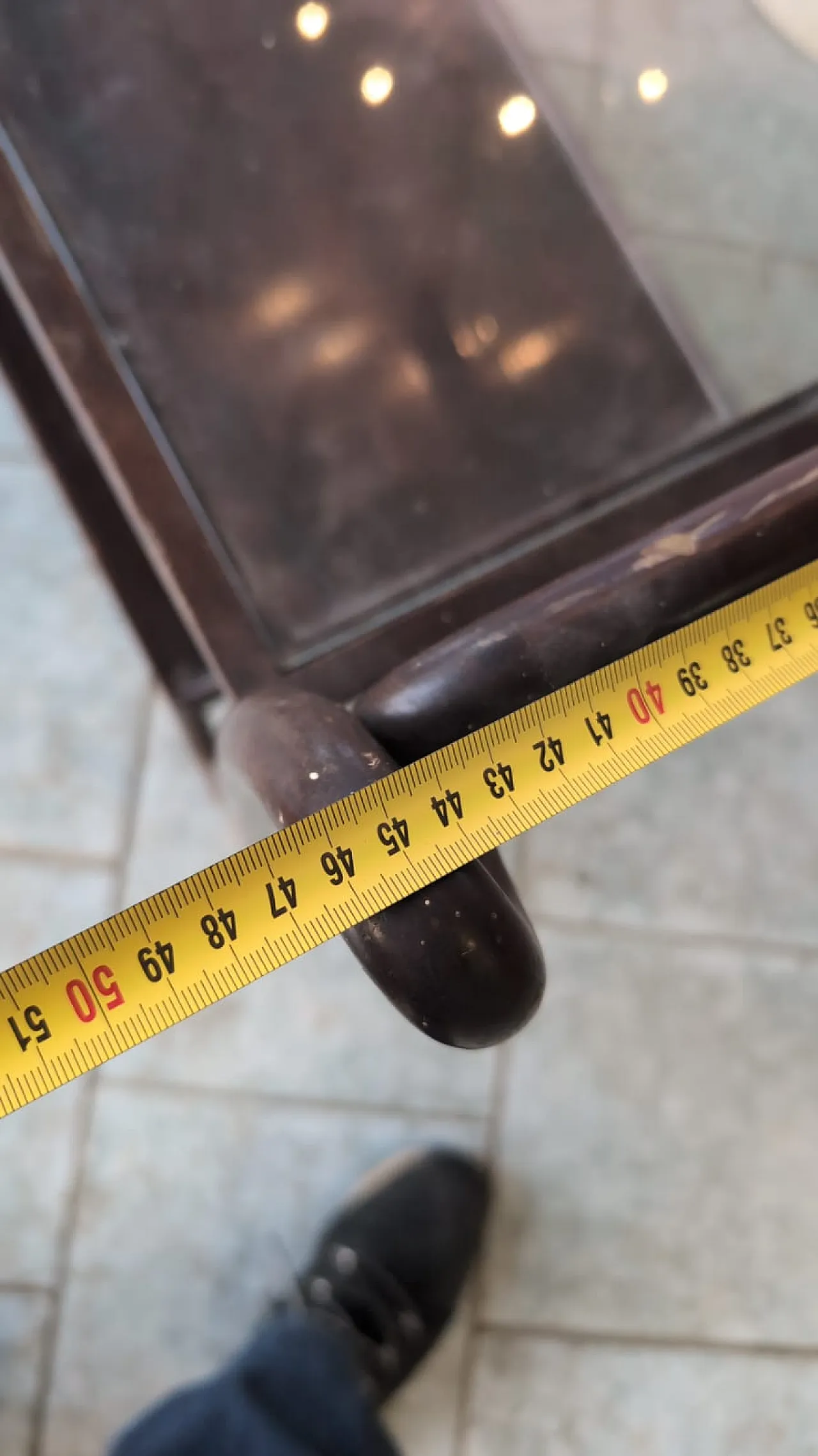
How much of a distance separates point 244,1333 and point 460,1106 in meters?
0.32

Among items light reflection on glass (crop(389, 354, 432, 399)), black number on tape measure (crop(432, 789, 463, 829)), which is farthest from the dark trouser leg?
light reflection on glass (crop(389, 354, 432, 399))

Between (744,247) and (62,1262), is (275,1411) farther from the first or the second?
(744,247)

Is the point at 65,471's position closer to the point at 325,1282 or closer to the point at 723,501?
the point at 723,501

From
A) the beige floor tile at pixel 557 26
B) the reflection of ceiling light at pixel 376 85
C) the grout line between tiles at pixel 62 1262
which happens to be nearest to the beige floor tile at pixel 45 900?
the grout line between tiles at pixel 62 1262

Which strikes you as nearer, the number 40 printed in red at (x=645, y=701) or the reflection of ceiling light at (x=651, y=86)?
the number 40 printed in red at (x=645, y=701)

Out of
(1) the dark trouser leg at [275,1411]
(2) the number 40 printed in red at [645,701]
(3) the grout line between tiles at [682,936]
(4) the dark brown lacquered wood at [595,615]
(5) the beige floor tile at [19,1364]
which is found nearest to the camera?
(4) the dark brown lacquered wood at [595,615]

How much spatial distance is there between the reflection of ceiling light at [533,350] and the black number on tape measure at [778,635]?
298 millimetres

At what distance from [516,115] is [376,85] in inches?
4.5

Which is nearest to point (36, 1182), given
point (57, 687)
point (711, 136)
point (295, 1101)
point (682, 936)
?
point (295, 1101)

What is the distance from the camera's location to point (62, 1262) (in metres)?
1.00

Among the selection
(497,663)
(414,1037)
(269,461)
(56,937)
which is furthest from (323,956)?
(497,663)

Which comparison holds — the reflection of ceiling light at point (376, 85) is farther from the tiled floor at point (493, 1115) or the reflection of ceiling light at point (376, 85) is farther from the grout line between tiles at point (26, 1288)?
the grout line between tiles at point (26, 1288)

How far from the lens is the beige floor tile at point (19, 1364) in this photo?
0.97m

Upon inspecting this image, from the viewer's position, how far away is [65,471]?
2.46ft
